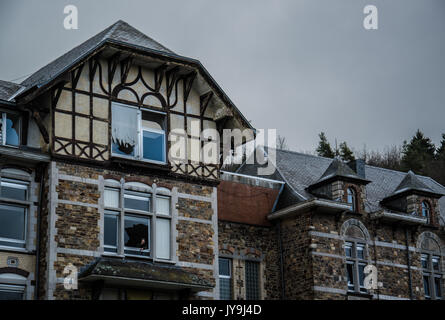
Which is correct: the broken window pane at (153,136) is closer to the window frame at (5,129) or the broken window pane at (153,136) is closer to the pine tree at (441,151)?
the window frame at (5,129)

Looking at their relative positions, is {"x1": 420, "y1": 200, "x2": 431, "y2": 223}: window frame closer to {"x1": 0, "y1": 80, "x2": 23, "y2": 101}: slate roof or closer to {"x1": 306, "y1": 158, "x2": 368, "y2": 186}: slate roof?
{"x1": 306, "y1": 158, "x2": 368, "y2": 186}: slate roof

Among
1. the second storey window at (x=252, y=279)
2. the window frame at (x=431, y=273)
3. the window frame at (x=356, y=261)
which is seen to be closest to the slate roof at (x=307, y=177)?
the window frame at (x=356, y=261)

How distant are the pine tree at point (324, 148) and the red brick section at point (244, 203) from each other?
2933cm

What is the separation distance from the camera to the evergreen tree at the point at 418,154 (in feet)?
184

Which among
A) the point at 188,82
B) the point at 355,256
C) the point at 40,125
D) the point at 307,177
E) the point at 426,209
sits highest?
the point at 188,82

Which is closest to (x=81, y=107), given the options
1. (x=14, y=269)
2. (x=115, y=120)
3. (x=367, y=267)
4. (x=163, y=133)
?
(x=115, y=120)

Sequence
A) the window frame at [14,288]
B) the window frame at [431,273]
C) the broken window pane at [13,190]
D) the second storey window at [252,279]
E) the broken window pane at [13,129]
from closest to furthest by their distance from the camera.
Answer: the window frame at [14,288] → the broken window pane at [13,190] → the broken window pane at [13,129] → the second storey window at [252,279] → the window frame at [431,273]

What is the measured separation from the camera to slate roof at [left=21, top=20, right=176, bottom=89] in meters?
23.2

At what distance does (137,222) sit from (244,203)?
21.3 ft

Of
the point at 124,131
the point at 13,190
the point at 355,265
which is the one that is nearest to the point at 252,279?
the point at 355,265

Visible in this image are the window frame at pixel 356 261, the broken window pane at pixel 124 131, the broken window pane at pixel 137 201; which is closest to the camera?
the broken window pane at pixel 137 201

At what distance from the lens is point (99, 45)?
74.4 ft

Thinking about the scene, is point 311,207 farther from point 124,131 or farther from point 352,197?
point 124,131

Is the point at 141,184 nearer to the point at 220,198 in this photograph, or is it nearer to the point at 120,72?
the point at 120,72
